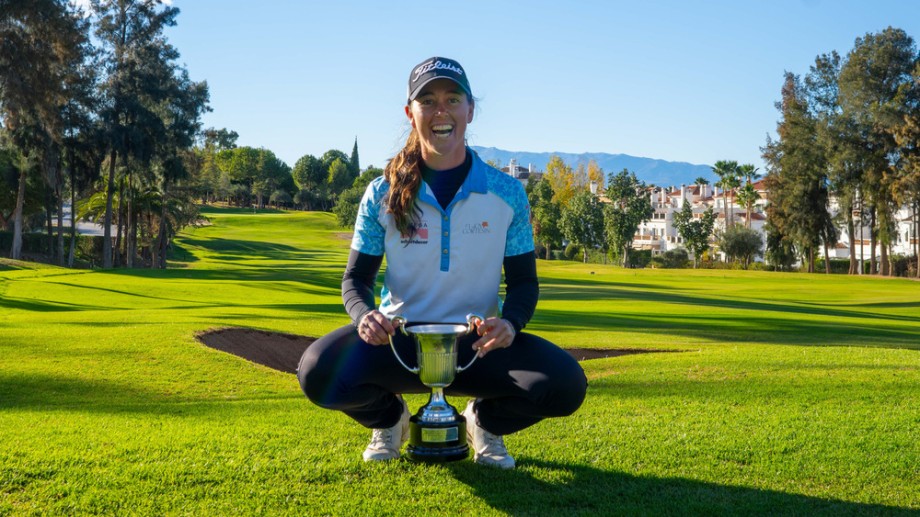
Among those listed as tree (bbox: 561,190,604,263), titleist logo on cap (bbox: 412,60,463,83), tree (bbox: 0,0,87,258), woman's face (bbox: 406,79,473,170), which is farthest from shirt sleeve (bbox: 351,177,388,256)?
tree (bbox: 561,190,604,263)

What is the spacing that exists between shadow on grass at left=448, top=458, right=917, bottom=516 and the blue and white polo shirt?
0.93 metres

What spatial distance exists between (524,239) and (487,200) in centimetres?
34

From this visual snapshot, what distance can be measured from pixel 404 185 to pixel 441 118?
0.44 metres

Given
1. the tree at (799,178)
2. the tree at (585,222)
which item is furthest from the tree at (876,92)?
the tree at (585,222)

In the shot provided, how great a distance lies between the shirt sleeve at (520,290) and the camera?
4.91 m

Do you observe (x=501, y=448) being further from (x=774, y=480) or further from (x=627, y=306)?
(x=627, y=306)

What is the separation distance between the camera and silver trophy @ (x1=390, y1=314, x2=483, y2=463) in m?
4.39

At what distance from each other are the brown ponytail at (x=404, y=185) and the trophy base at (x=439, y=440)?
41.3 inches

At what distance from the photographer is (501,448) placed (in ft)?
16.9

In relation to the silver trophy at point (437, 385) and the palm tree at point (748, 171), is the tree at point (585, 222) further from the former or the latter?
the silver trophy at point (437, 385)

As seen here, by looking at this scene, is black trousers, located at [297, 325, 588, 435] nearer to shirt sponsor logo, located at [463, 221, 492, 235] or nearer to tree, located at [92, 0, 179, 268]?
shirt sponsor logo, located at [463, 221, 492, 235]

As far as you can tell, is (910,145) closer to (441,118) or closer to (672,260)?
(672,260)

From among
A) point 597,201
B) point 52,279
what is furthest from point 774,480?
point 597,201

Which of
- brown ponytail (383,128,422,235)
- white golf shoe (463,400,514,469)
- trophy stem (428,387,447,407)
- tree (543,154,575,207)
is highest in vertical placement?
tree (543,154,575,207)
